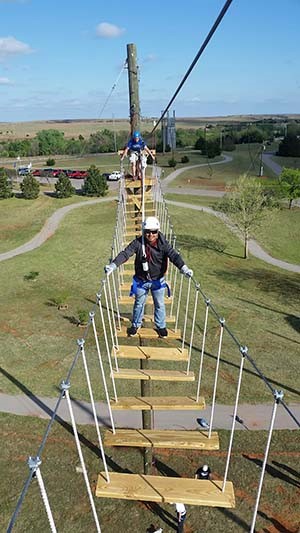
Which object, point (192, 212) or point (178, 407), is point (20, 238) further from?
point (178, 407)

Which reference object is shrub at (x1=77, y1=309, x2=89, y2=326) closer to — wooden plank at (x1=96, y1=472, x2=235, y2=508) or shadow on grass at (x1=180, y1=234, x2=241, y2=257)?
wooden plank at (x1=96, y1=472, x2=235, y2=508)

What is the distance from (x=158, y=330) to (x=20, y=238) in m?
22.5

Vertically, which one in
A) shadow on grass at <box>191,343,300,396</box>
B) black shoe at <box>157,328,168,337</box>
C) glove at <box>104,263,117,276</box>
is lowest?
shadow on grass at <box>191,343,300,396</box>

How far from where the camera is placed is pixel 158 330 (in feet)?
20.4

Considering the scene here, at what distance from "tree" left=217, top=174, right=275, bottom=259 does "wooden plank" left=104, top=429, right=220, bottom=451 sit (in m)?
20.1

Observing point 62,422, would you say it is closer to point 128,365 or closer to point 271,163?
point 128,365

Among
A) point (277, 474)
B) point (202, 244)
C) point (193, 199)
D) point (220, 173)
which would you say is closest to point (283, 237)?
point (202, 244)

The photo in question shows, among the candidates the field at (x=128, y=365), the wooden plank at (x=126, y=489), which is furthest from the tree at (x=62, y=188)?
the wooden plank at (x=126, y=489)

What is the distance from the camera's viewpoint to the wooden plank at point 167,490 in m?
3.93

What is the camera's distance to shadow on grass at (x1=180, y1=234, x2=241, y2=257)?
25052mm

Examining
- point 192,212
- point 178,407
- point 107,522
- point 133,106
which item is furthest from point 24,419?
point 192,212

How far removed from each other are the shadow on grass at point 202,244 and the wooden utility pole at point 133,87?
15.0 metres

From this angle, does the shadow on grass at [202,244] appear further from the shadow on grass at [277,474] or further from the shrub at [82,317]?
the shadow on grass at [277,474]

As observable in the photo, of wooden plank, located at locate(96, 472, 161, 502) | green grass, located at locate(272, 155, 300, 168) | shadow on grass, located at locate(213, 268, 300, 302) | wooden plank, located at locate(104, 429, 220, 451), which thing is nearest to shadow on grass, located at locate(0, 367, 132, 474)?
wooden plank, located at locate(104, 429, 220, 451)
